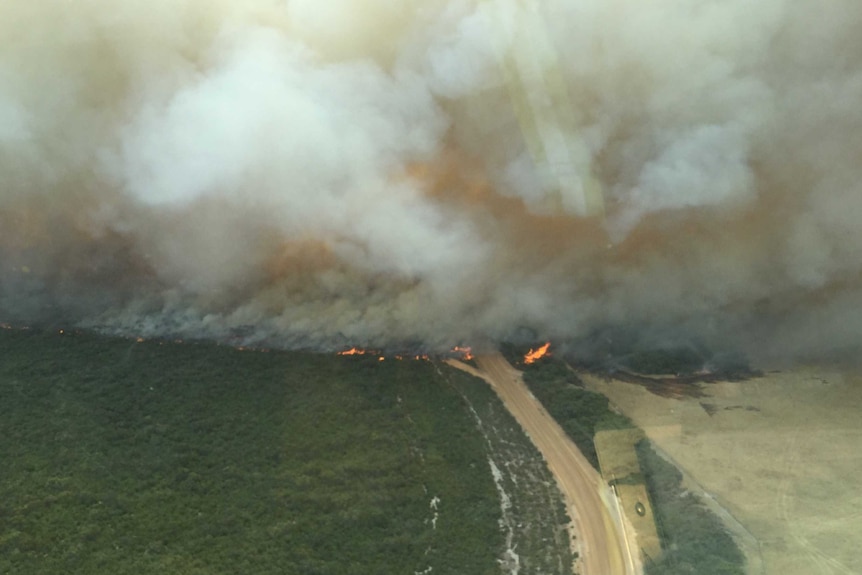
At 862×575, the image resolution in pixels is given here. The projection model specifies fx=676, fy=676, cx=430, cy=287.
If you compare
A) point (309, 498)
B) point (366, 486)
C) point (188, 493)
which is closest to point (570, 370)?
point (366, 486)

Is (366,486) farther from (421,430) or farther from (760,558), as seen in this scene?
(760,558)

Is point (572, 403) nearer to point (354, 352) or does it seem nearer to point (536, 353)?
point (536, 353)

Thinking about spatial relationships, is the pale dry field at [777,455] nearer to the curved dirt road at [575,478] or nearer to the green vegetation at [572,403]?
the green vegetation at [572,403]

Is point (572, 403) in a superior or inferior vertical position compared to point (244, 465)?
superior

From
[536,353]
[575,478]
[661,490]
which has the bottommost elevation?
[661,490]

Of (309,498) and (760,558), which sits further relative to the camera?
(309,498)

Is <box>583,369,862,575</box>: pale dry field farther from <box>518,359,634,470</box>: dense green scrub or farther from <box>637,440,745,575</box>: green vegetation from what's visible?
<box>518,359,634,470</box>: dense green scrub

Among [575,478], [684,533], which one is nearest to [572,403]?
[575,478]
